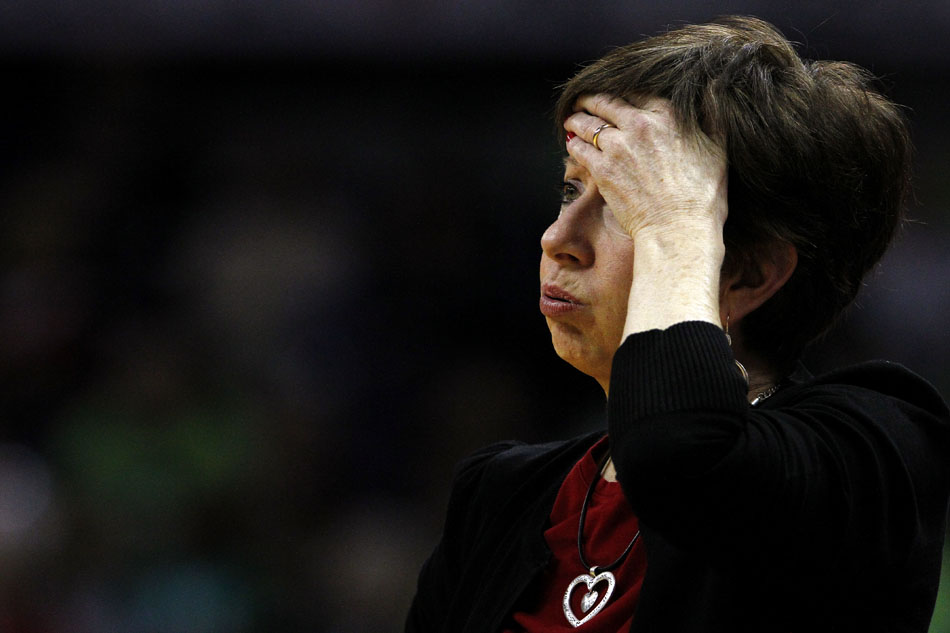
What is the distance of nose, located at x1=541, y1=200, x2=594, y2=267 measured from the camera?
143 cm

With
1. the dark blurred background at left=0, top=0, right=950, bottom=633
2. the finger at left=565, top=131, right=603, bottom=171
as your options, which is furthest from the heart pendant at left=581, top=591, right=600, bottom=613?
the dark blurred background at left=0, top=0, right=950, bottom=633

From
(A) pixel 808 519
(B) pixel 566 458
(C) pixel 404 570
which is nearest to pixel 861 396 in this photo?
(A) pixel 808 519

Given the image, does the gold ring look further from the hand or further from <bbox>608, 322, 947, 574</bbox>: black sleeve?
<bbox>608, 322, 947, 574</bbox>: black sleeve

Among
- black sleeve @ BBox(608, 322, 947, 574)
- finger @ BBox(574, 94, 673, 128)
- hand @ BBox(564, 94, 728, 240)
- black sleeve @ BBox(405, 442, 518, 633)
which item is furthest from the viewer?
black sleeve @ BBox(405, 442, 518, 633)

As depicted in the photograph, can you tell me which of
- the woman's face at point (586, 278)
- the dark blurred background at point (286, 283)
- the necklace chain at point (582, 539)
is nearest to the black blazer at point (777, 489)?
the necklace chain at point (582, 539)

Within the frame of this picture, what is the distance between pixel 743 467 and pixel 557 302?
0.44 m

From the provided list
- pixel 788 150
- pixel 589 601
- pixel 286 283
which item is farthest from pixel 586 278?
pixel 286 283

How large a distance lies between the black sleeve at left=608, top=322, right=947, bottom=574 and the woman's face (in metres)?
0.24

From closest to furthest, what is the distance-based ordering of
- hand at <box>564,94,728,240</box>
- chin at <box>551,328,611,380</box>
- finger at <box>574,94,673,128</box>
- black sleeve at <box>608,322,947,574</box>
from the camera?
black sleeve at <box>608,322,947,574</box> → hand at <box>564,94,728,240</box> → finger at <box>574,94,673,128</box> → chin at <box>551,328,611,380</box>

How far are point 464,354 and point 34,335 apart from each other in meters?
1.62

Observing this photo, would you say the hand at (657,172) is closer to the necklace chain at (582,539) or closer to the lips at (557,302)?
the lips at (557,302)

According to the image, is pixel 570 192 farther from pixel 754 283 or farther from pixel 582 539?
pixel 582 539

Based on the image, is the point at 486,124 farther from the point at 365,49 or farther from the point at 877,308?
the point at 877,308

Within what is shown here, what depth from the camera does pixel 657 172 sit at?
1.27 meters
